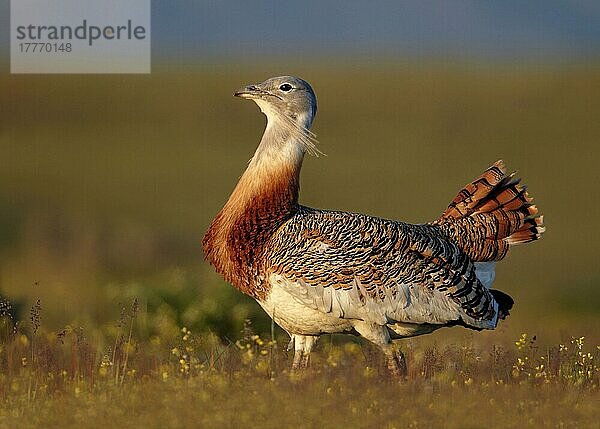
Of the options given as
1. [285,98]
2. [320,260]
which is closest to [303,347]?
[320,260]

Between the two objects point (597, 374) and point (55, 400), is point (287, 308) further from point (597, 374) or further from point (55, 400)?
point (597, 374)

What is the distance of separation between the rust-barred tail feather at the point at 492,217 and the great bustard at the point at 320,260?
0.28 feet

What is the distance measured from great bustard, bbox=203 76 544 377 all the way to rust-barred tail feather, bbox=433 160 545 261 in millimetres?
85

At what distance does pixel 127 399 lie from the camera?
6.96m

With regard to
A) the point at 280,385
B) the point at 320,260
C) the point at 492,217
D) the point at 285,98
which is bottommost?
the point at 280,385

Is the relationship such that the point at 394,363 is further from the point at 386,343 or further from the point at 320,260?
the point at 320,260

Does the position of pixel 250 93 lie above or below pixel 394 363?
above

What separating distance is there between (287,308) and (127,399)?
1178 millimetres

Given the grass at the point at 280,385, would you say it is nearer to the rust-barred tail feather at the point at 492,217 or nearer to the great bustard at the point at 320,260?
the great bustard at the point at 320,260

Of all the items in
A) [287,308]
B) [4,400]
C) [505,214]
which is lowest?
[4,400]

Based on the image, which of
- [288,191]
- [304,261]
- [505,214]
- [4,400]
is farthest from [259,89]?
[4,400]

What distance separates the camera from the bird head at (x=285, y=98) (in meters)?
8.00

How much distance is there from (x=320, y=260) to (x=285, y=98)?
116 centimetres

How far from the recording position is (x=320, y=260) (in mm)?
7539
